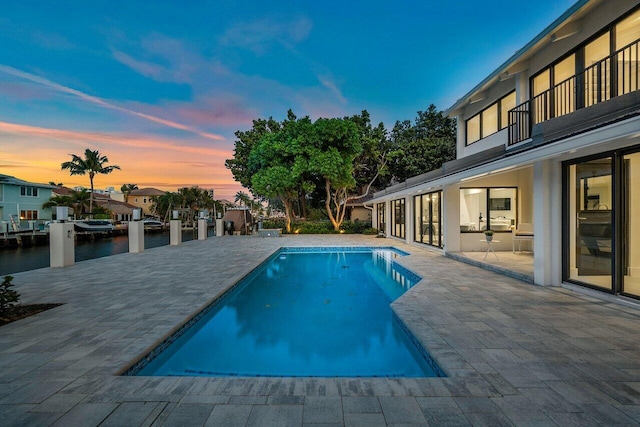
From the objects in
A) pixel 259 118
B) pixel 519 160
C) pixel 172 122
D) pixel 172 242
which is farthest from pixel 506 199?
pixel 259 118

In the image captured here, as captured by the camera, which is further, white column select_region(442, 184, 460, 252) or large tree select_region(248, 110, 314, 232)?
large tree select_region(248, 110, 314, 232)

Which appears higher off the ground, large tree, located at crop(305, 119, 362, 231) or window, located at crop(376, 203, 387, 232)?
large tree, located at crop(305, 119, 362, 231)

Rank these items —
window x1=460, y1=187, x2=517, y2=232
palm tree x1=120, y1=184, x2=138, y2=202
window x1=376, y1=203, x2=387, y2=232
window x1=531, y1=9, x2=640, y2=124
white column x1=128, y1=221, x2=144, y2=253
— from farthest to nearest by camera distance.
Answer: palm tree x1=120, y1=184, x2=138, y2=202 < window x1=376, y1=203, x2=387, y2=232 < white column x1=128, y1=221, x2=144, y2=253 < window x1=460, y1=187, x2=517, y2=232 < window x1=531, y1=9, x2=640, y2=124

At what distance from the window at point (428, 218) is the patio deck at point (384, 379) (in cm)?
670

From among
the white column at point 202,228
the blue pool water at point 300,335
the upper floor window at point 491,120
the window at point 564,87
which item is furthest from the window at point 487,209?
the white column at point 202,228

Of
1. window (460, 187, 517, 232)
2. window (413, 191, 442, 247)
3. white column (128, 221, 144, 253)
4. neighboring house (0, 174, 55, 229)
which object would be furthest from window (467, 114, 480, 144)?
neighboring house (0, 174, 55, 229)

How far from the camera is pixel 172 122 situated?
20.3 metres

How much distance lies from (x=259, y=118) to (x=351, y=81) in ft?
29.9

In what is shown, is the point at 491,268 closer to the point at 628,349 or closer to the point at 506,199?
the point at 506,199

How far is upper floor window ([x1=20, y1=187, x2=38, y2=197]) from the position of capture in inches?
1150

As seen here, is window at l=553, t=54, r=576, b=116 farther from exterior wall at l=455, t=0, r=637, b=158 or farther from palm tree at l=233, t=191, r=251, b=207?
palm tree at l=233, t=191, r=251, b=207

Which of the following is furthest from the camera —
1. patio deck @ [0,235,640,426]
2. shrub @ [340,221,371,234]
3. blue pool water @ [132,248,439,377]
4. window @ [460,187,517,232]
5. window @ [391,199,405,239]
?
shrub @ [340,221,371,234]

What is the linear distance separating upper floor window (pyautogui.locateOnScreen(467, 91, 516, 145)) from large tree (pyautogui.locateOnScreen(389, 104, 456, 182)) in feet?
43.2

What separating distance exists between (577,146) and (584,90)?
3325mm
